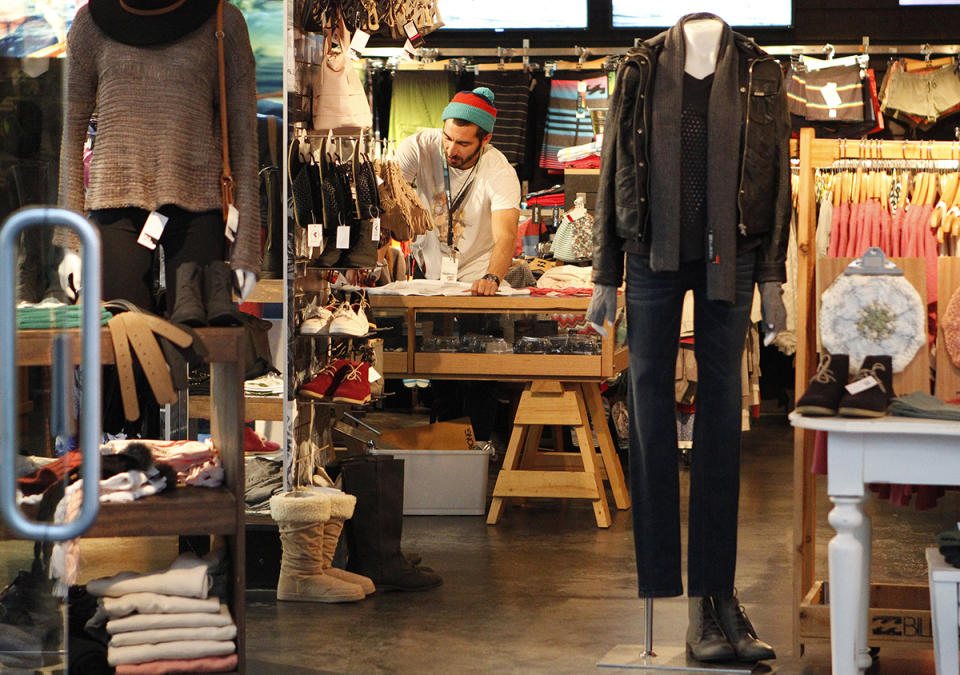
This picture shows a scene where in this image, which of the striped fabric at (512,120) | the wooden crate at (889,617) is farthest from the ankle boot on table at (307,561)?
the striped fabric at (512,120)

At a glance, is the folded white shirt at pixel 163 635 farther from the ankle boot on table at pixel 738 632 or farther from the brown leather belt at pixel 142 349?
the ankle boot on table at pixel 738 632

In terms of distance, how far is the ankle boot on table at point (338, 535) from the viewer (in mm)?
3967

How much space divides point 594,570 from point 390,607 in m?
0.87

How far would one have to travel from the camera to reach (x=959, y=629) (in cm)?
252

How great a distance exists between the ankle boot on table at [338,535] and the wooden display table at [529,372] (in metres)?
1.27

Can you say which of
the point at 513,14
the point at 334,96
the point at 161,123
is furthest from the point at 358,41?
the point at 513,14

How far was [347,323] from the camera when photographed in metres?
4.36

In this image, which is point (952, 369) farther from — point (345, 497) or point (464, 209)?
point (464, 209)

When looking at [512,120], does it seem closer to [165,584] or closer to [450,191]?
[450,191]

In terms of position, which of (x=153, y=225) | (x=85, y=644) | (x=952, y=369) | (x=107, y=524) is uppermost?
(x=153, y=225)

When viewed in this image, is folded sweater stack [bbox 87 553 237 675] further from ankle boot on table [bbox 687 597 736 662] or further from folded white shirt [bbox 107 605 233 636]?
ankle boot on table [bbox 687 597 736 662]

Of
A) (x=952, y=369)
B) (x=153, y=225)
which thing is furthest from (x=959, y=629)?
(x=153, y=225)

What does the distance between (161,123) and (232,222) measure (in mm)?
310

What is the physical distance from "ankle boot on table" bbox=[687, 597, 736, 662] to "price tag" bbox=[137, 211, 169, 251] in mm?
1715
